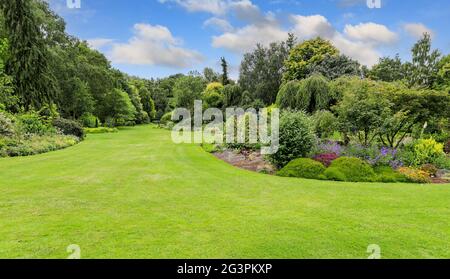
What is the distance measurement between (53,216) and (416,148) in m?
11.5

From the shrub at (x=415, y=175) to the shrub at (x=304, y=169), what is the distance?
93.3 inches

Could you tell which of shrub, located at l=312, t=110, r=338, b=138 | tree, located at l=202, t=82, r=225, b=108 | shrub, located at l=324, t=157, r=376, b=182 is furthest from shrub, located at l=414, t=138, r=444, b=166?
tree, located at l=202, t=82, r=225, b=108

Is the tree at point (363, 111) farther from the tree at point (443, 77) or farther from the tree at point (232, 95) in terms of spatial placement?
the tree at point (232, 95)

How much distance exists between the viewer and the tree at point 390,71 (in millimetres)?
40031

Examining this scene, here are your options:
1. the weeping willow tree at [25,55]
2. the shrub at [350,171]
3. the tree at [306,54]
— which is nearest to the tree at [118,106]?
the weeping willow tree at [25,55]

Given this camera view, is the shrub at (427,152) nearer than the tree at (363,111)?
Yes

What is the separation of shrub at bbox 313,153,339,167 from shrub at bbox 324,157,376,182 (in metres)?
0.69

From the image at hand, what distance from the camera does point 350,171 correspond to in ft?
29.0

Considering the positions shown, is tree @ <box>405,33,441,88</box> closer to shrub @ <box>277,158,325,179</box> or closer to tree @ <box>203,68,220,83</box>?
shrub @ <box>277,158,325,179</box>

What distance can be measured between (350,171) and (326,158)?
Result: 1335 millimetres

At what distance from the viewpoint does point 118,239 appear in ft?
13.4

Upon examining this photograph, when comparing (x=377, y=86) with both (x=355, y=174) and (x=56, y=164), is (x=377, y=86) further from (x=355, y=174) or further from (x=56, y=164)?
(x=56, y=164)

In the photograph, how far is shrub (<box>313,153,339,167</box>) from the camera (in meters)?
9.90
